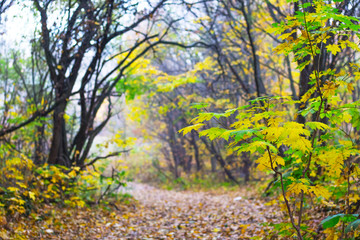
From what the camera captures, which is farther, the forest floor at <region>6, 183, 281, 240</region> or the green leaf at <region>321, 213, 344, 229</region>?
the forest floor at <region>6, 183, 281, 240</region>

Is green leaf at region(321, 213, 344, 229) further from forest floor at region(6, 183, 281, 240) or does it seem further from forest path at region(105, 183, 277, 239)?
forest path at region(105, 183, 277, 239)

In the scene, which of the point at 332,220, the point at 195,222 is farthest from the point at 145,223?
the point at 332,220

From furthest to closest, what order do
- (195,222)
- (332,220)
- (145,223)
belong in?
(145,223) < (195,222) < (332,220)

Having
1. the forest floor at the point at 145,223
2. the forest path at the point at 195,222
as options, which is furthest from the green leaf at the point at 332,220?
the forest path at the point at 195,222

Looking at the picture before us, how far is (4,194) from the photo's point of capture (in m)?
4.41

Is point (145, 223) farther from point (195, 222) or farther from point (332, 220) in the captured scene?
point (332, 220)

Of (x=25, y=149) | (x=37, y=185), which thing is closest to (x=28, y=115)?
(x=25, y=149)

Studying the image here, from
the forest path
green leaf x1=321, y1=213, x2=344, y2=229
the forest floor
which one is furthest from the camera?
the forest path

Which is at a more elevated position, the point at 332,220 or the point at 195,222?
the point at 332,220

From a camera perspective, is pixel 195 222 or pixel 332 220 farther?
pixel 195 222

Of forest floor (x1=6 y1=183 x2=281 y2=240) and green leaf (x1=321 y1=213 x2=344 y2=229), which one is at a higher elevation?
green leaf (x1=321 y1=213 x2=344 y2=229)

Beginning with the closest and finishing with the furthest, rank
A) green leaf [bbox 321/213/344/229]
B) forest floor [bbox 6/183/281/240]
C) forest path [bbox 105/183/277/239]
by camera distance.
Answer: green leaf [bbox 321/213/344/229]
forest floor [bbox 6/183/281/240]
forest path [bbox 105/183/277/239]

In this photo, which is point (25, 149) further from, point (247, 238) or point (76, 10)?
point (247, 238)

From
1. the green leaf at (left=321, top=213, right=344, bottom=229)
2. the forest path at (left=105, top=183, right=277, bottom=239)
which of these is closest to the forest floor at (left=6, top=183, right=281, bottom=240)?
the forest path at (left=105, top=183, right=277, bottom=239)
